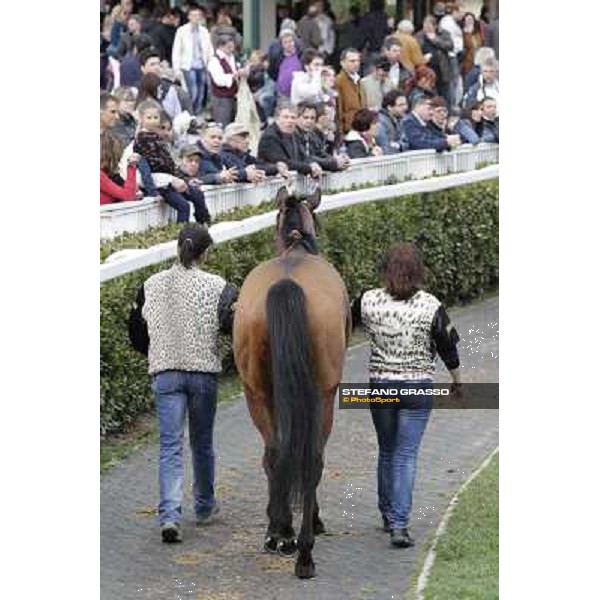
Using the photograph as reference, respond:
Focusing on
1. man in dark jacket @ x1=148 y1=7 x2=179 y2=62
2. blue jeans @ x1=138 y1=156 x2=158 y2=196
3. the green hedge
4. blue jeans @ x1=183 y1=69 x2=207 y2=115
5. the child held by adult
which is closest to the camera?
the green hedge

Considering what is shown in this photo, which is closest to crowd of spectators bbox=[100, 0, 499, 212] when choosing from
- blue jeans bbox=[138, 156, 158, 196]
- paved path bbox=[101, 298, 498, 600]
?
blue jeans bbox=[138, 156, 158, 196]

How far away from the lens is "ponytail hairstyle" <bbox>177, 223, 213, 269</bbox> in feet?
30.7

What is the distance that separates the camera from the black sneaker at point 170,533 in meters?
9.38

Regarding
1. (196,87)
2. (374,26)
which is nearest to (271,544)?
(196,87)

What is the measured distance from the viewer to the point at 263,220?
11625 mm

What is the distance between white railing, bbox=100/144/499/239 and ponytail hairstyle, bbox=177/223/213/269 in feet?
3.14

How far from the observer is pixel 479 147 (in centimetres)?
1363

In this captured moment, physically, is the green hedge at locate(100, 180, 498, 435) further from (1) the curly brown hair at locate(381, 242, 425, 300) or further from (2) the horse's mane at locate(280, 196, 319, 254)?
(1) the curly brown hair at locate(381, 242, 425, 300)

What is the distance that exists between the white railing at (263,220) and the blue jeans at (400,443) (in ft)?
5.30

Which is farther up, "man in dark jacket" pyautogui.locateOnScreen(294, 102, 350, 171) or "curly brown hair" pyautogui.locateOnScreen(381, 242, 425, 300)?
"man in dark jacket" pyautogui.locateOnScreen(294, 102, 350, 171)

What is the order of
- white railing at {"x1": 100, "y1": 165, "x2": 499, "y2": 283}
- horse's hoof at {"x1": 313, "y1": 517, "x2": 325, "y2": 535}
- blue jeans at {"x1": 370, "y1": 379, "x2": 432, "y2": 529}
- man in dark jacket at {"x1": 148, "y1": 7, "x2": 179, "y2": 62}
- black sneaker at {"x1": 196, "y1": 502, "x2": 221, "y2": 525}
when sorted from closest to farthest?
blue jeans at {"x1": 370, "y1": 379, "x2": 432, "y2": 529} < horse's hoof at {"x1": 313, "y1": 517, "x2": 325, "y2": 535} < black sneaker at {"x1": 196, "y1": 502, "x2": 221, "y2": 525} < white railing at {"x1": 100, "y1": 165, "x2": 499, "y2": 283} < man in dark jacket at {"x1": 148, "y1": 7, "x2": 179, "y2": 62}

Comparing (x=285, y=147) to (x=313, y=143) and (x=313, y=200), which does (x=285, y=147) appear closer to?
(x=313, y=143)
